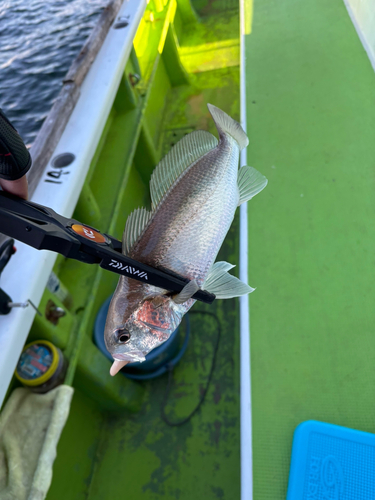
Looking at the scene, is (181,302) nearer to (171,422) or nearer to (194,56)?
(171,422)

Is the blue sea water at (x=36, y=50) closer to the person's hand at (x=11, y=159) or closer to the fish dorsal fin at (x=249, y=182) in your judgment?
the fish dorsal fin at (x=249, y=182)

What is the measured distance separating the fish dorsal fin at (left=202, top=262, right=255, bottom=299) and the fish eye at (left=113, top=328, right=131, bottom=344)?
0.27 metres

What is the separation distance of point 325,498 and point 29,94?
5.72 meters

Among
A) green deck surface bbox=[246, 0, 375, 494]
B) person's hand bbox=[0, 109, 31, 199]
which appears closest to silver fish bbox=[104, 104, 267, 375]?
person's hand bbox=[0, 109, 31, 199]

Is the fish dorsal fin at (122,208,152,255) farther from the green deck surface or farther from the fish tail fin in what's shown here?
the green deck surface

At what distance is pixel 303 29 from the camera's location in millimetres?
3252

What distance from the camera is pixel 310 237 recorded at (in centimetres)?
212

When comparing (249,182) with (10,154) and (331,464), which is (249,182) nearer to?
(10,154)

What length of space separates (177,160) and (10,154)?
0.59 m

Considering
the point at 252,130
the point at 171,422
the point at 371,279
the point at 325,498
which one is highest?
the point at 252,130

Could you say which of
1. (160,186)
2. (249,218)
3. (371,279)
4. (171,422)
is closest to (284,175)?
(249,218)

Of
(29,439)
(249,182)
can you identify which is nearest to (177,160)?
(249,182)

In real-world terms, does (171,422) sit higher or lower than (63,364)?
lower

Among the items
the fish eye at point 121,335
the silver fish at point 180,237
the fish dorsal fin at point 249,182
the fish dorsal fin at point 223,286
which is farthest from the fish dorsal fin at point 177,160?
the fish eye at point 121,335
